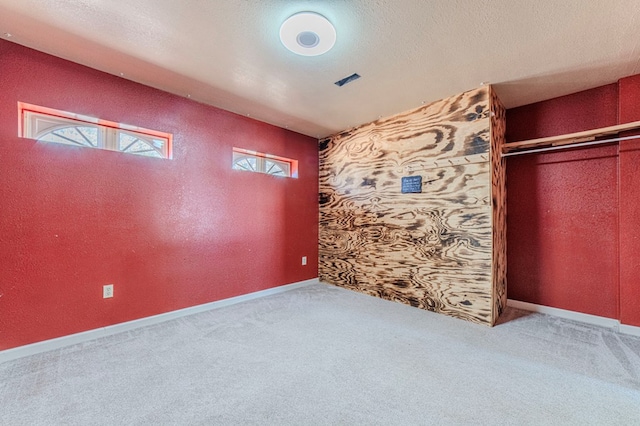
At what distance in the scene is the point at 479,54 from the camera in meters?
2.07

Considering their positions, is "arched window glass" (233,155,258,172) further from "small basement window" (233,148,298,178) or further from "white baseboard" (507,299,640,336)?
"white baseboard" (507,299,640,336)

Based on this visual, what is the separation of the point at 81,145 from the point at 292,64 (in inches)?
80.3

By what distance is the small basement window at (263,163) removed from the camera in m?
3.42

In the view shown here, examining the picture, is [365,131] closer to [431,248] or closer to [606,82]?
[431,248]

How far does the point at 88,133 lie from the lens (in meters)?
2.35

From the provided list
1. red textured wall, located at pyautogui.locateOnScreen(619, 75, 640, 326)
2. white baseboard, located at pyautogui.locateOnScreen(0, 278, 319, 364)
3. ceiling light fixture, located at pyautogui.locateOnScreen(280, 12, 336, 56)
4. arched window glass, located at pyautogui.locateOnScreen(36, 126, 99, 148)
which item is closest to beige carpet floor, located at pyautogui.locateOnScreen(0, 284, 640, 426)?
white baseboard, located at pyautogui.locateOnScreen(0, 278, 319, 364)

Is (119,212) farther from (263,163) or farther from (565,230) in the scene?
(565,230)

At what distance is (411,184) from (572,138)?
5.18 feet

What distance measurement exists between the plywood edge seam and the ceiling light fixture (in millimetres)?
2310

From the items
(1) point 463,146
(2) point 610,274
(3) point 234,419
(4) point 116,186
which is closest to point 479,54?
(1) point 463,146

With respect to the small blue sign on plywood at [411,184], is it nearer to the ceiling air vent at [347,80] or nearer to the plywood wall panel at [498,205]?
the plywood wall panel at [498,205]

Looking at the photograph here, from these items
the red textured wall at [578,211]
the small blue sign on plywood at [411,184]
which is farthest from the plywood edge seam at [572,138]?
the small blue sign on plywood at [411,184]

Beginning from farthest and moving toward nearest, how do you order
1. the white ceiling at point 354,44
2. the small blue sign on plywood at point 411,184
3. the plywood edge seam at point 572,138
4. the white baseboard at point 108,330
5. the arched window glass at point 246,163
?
the arched window glass at point 246,163 < the small blue sign on plywood at point 411,184 < the plywood edge seam at point 572,138 < the white baseboard at point 108,330 < the white ceiling at point 354,44

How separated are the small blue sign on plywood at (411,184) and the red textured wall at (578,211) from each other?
1.11 meters
